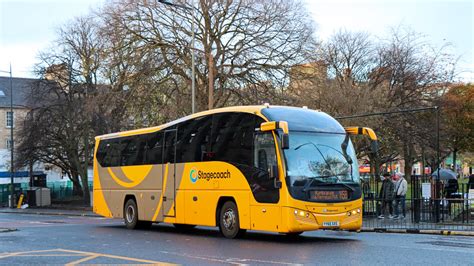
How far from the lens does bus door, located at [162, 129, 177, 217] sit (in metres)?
19.4

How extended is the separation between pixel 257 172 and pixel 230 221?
1.78 metres

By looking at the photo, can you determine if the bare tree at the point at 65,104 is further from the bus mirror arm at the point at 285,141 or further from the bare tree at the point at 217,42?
the bus mirror arm at the point at 285,141

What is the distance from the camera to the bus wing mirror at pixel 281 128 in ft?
48.6

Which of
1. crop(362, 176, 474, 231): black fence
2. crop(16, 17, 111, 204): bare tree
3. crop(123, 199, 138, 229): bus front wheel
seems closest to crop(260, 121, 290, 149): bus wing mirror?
crop(362, 176, 474, 231): black fence

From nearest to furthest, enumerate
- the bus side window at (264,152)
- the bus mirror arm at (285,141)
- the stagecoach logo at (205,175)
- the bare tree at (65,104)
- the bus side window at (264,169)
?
1. the bus mirror arm at (285,141)
2. the bus side window at (264,169)
3. the bus side window at (264,152)
4. the stagecoach logo at (205,175)
5. the bare tree at (65,104)

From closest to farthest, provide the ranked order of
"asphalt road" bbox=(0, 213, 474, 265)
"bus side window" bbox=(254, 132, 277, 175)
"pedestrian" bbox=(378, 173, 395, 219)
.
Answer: "asphalt road" bbox=(0, 213, 474, 265)
"bus side window" bbox=(254, 132, 277, 175)
"pedestrian" bbox=(378, 173, 395, 219)

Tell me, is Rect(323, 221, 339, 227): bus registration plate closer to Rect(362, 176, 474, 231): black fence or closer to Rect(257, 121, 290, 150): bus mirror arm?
Rect(257, 121, 290, 150): bus mirror arm

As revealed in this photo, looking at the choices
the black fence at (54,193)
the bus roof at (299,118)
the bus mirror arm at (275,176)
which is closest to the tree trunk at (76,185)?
the black fence at (54,193)

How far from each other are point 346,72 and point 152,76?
2166 centimetres

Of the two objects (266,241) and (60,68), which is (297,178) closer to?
(266,241)

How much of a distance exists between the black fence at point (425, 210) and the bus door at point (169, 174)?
7.00 metres

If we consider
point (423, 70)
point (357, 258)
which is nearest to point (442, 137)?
point (423, 70)

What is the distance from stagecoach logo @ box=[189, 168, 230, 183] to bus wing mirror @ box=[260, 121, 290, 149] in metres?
1.99

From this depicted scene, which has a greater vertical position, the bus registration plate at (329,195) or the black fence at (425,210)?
the bus registration plate at (329,195)
